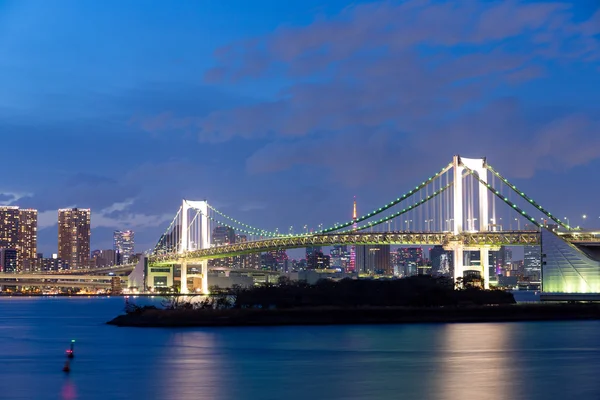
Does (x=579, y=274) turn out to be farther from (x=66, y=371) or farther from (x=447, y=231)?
(x=66, y=371)

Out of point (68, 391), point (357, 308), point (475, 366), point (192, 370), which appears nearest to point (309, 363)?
point (192, 370)

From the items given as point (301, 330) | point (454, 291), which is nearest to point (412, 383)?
point (301, 330)

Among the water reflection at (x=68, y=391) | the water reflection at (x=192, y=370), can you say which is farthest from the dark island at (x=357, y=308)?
the water reflection at (x=68, y=391)

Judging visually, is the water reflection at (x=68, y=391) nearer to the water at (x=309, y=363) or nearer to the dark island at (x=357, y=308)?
the water at (x=309, y=363)

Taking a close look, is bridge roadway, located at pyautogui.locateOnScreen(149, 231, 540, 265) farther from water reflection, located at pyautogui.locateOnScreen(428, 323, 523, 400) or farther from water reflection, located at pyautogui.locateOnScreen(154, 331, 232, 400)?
water reflection, located at pyautogui.locateOnScreen(154, 331, 232, 400)

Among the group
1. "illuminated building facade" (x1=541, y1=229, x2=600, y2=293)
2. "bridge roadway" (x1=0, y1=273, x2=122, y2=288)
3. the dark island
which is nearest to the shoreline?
the dark island
